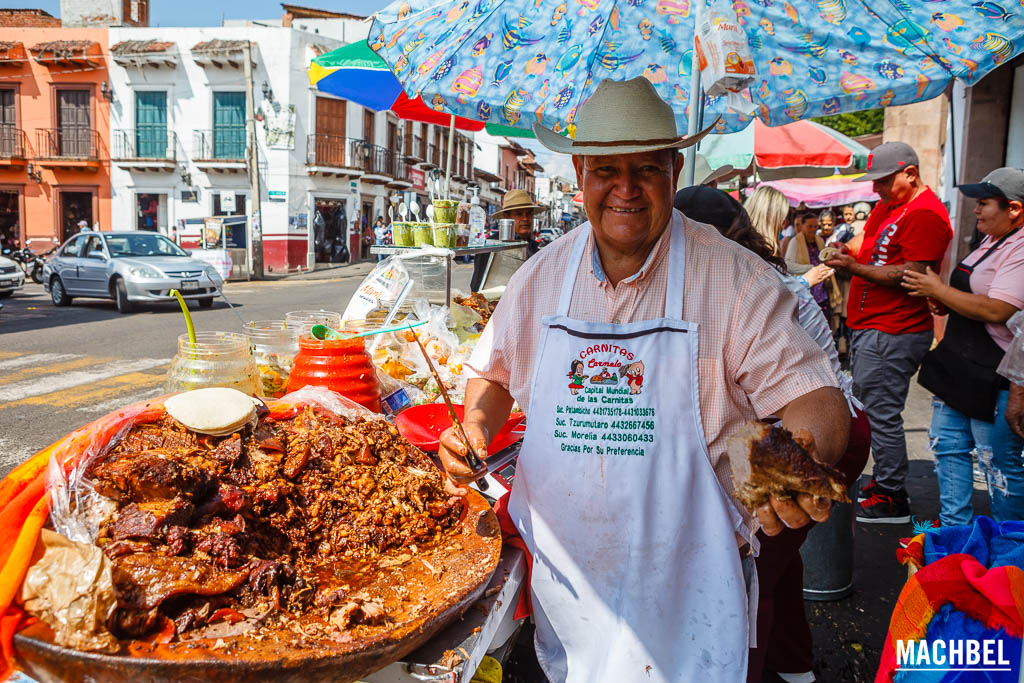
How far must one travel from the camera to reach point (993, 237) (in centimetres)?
348

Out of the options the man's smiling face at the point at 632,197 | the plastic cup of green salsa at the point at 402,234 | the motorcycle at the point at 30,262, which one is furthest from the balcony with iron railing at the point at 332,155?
the man's smiling face at the point at 632,197

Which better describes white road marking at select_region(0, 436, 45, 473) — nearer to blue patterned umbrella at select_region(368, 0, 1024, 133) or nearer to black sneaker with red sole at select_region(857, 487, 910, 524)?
blue patterned umbrella at select_region(368, 0, 1024, 133)

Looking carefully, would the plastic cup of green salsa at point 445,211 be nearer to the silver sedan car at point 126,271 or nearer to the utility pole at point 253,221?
the silver sedan car at point 126,271

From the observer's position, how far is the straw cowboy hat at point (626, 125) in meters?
1.88

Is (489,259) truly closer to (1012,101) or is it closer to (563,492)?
(563,492)

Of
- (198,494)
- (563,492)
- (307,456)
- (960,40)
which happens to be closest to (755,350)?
(563,492)

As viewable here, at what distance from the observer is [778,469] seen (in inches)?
55.2

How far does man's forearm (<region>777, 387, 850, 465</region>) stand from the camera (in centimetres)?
164

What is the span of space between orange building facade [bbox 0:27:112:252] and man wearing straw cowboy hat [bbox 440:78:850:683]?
32109 millimetres

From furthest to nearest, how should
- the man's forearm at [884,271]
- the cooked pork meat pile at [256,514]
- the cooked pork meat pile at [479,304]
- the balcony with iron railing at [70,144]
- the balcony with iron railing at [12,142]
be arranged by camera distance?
the balcony with iron railing at [12,142]
the balcony with iron railing at [70,144]
the cooked pork meat pile at [479,304]
the man's forearm at [884,271]
the cooked pork meat pile at [256,514]

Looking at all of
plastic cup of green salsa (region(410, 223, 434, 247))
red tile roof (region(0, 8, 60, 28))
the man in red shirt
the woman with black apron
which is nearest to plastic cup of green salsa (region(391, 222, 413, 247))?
plastic cup of green salsa (region(410, 223, 434, 247))

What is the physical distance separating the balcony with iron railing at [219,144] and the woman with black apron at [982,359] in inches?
1116

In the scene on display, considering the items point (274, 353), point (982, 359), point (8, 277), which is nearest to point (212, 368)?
point (274, 353)

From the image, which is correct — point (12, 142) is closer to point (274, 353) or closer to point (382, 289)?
point (382, 289)
